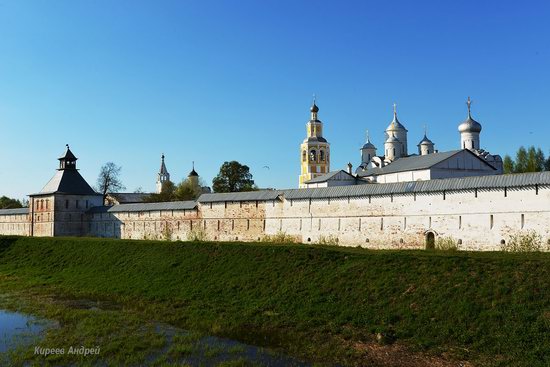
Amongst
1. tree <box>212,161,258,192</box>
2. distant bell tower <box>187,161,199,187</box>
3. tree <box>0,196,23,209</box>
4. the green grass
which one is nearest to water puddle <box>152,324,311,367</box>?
the green grass

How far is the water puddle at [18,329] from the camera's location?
10000mm

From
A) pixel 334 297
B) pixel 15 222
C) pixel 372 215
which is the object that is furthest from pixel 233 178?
pixel 334 297

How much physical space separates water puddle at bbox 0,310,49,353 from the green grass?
0.76 m

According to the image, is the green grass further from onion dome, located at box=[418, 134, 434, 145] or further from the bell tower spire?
onion dome, located at box=[418, 134, 434, 145]

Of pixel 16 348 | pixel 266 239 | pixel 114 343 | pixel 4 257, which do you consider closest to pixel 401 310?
pixel 114 343

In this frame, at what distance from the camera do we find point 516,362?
8.10 m

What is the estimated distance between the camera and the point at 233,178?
43.6 meters

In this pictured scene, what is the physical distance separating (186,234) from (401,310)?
1756cm

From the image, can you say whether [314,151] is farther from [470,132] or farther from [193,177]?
[193,177]

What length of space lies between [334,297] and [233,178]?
32.2 metres

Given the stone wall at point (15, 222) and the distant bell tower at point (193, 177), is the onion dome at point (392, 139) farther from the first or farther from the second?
the stone wall at point (15, 222)

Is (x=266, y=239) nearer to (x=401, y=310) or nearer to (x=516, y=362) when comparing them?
(x=401, y=310)

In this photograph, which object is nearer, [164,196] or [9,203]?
[164,196]

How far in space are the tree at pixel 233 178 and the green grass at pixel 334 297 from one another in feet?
82.7
